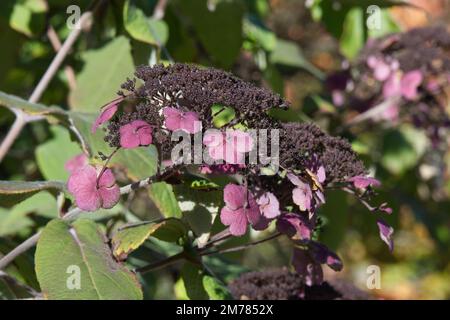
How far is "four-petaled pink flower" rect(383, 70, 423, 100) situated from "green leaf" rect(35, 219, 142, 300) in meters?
1.31

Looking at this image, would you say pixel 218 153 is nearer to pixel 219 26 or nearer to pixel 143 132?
pixel 143 132

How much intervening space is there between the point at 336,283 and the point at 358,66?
105 cm

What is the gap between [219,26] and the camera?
2.51m

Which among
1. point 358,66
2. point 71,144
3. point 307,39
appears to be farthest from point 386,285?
point 71,144

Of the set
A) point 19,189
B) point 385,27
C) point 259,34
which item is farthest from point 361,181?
point 385,27

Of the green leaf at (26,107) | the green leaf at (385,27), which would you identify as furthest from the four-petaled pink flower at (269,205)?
the green leaf at (385,27)

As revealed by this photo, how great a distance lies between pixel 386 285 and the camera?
6.24 m

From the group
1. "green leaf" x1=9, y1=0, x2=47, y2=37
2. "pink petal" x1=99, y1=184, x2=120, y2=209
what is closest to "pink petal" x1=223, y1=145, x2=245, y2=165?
"pink petal" x1=99, y1=184, x2=120, y2=209

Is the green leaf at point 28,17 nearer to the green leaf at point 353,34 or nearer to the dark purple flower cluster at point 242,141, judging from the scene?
the green leaf at point 353,34

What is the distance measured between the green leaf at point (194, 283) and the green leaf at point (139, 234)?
0.15m

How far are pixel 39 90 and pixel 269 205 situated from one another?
3.34ft

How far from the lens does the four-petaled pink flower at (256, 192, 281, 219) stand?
129cm

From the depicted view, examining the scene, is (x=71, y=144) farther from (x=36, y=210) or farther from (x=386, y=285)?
(x=386, y=285)

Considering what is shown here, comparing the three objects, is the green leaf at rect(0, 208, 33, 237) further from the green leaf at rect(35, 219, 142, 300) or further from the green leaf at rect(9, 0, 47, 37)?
the green leaf at rect(35, 219, 142, 300)
